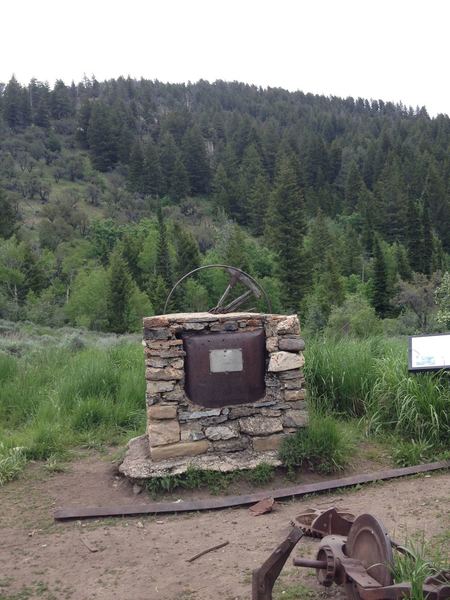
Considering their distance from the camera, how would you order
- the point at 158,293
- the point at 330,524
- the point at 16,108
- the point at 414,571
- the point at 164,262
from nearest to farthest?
the point at 414,571
the point at 330,524
the point at 158,293
the point at 164,262
the point at 16,108

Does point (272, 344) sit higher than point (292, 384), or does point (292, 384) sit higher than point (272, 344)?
point (272, 344)

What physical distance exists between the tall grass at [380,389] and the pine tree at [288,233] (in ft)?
141

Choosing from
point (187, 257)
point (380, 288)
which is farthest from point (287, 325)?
point (380, 288)

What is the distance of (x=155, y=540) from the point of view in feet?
12.8

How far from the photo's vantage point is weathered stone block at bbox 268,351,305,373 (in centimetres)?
511

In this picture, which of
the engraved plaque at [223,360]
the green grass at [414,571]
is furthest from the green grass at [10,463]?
the green grass at [414,571]

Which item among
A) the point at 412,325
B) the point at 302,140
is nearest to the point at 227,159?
the point at 302,140

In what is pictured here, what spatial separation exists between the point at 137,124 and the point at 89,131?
580 inches

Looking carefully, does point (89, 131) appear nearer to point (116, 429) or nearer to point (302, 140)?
point (302, 140)

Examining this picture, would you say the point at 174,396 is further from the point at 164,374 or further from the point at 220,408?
the point at 220,408

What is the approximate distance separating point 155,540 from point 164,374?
147cm

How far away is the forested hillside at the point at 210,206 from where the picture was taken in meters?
42.8

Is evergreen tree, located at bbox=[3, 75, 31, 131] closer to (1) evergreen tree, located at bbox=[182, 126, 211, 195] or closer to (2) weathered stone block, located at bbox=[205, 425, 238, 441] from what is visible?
(1) evergreen tree, located at bbox=[182, 126, 211, 195]

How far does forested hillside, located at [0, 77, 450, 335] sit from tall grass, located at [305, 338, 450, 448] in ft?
30.2
